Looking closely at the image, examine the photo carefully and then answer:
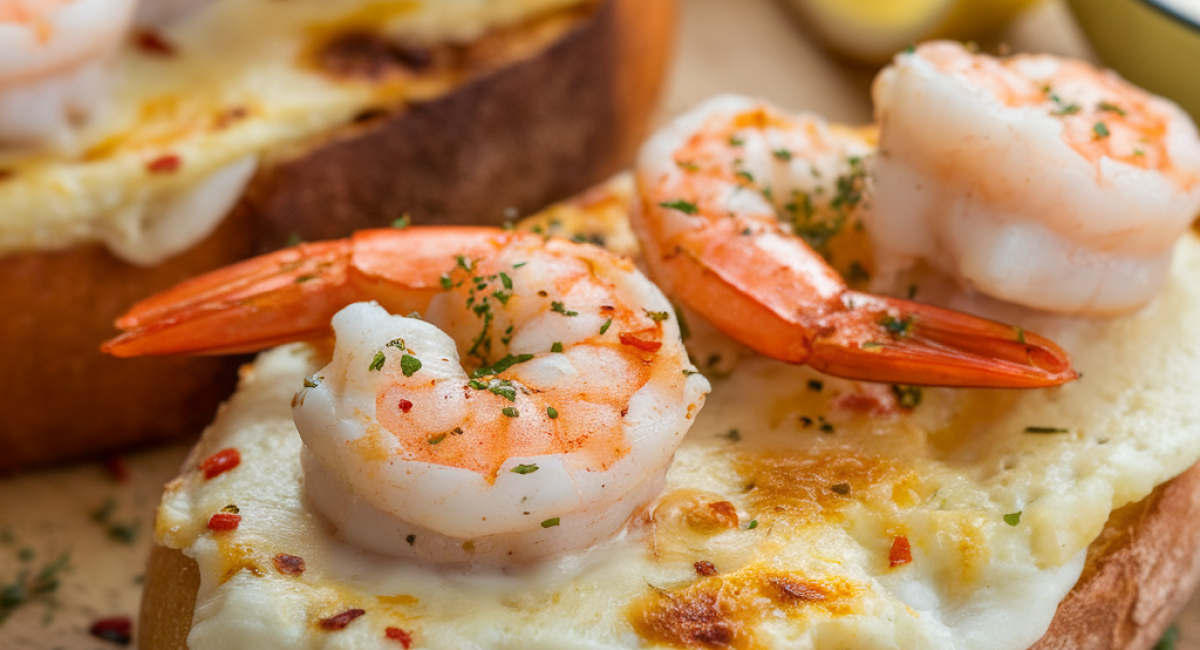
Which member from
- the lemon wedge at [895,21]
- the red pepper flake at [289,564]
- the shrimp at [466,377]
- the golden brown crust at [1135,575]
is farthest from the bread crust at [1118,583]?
the lemon wedge at [895,21]

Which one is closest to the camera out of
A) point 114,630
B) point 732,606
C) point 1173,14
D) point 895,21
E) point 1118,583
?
point 732,606

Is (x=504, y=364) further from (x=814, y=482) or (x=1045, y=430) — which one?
(x=1045, y=430)

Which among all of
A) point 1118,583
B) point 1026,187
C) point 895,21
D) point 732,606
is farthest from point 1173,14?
point 732,606

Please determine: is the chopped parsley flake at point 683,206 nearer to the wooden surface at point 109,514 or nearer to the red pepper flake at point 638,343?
the red pepper flake at point 638,343

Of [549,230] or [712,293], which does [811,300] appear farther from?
[549,230]

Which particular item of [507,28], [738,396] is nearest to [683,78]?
[507,28]

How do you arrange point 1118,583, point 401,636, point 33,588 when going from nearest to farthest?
point 401,636 → point 1118,583 → point 33,588
